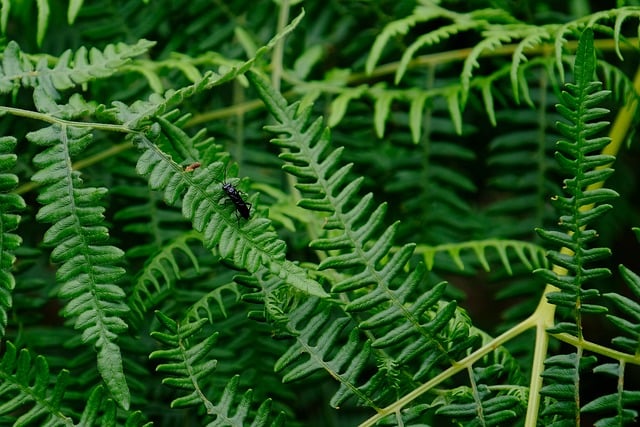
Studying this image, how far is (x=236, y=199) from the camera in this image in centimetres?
101

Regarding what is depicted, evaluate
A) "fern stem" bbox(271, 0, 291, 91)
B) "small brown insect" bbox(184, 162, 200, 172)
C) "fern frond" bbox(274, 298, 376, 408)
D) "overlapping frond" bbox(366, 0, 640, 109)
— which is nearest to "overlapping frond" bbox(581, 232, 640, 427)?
"fern frond" bbox(274, 298, 376, 408)

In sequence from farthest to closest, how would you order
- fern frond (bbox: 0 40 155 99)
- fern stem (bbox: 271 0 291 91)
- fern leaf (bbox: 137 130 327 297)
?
fern stem (bbox: 271 0 291 91) → fern frond (bbox: 0 40 155 99) → fern leaf (bbox: 137 130 327 297)

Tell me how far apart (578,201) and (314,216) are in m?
0.54

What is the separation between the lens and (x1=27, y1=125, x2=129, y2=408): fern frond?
955 millimetres

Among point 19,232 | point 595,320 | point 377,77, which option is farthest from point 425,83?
point 595,320

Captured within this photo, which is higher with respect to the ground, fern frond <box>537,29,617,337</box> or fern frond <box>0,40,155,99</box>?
fern frond <box>0,40,155,99</box>

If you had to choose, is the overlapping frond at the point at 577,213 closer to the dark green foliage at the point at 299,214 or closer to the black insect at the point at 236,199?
the dark green foliage at the point at 299,214

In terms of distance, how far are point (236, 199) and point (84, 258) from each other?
230 millimetres

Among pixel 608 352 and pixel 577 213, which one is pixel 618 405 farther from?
pixel 577 213

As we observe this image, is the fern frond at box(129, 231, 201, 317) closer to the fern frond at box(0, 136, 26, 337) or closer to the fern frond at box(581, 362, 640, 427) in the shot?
the fern frond at box(0, 136, 26, 337)

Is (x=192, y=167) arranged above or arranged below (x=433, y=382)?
above

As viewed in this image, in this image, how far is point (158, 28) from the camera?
171 cm

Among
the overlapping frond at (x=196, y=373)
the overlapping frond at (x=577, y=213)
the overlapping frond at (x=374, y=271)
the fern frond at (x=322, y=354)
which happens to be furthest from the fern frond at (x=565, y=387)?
the overlapping frond at (x=196, y=373)

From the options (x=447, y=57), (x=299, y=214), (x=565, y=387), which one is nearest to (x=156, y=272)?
(x=299, y=214)
